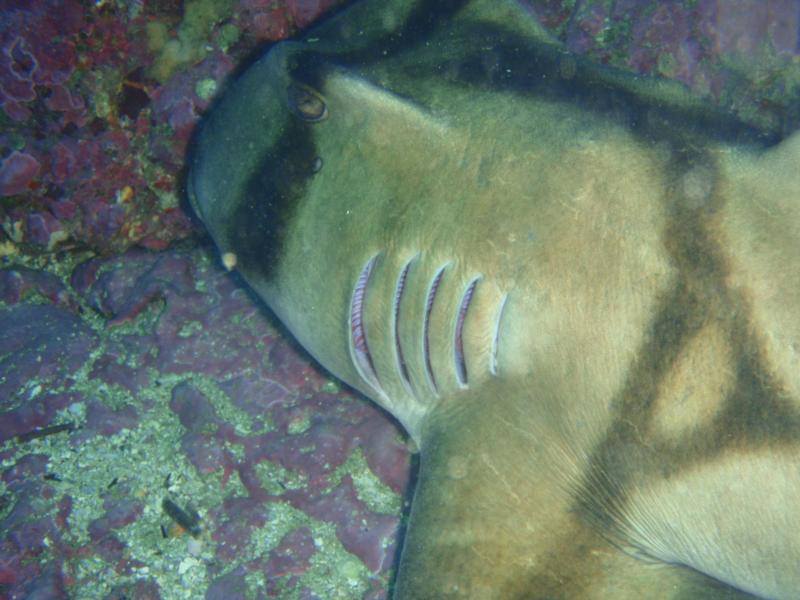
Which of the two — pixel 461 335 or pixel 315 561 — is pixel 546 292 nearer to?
pixel 461 335

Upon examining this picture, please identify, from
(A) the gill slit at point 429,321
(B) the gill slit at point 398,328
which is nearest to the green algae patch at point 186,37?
(B) the gill slit at point 398,328

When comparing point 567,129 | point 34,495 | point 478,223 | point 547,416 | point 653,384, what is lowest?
point 34,495

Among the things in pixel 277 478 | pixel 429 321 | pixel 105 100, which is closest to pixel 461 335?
pixel 429 321

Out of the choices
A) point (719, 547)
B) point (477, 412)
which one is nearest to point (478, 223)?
point (477, 412)

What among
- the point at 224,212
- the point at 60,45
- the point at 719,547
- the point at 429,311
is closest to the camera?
the point at 719,547

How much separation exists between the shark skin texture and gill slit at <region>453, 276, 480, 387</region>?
0.01 meters

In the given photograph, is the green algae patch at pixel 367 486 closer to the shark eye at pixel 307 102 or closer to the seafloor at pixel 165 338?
the seafloor at pixel 165 338

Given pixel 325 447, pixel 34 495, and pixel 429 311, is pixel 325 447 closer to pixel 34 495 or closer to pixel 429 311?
pixel 429 311

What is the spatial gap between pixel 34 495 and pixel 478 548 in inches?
103

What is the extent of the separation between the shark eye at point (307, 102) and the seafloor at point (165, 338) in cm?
165

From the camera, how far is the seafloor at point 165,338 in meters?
3.34

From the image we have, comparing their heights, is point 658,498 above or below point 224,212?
below

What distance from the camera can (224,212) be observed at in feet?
10.2

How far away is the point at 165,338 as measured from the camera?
159 inches
